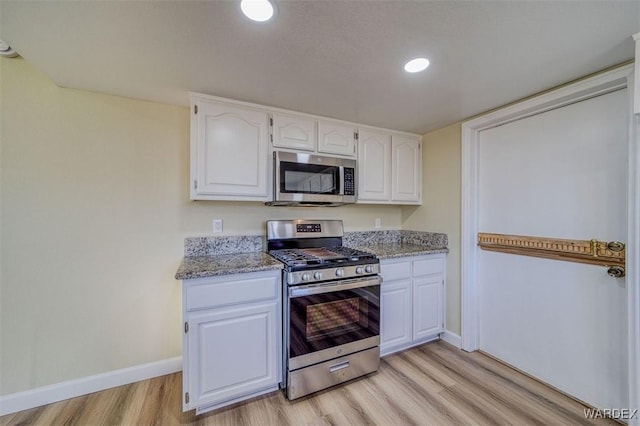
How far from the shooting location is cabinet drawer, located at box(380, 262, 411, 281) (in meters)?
2.22

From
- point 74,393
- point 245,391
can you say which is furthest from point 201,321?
point 74,393

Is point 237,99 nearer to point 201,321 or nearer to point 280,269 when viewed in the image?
point 280,269

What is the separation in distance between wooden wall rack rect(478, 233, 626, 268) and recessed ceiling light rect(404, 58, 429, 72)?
159 cm

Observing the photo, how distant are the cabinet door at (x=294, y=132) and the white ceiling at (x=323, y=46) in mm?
226

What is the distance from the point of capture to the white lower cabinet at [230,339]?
1559 mm

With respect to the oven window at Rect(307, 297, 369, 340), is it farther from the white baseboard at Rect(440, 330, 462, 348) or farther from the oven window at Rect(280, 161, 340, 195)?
the white baseboard at Rect(440, 330, 462, 348)

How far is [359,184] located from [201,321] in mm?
1727

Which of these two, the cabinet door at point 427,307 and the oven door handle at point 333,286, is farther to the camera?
the cabinet door at point 427,307

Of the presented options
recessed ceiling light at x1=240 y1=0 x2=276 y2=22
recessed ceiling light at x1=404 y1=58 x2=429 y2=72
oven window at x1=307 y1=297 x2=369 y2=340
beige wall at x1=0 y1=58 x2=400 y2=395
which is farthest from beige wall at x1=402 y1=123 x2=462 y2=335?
beige wall at x1=0 y1=58 x2=400 y2=395

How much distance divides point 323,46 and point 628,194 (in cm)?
192

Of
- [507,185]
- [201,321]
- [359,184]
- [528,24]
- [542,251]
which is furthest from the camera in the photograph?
[359,184]

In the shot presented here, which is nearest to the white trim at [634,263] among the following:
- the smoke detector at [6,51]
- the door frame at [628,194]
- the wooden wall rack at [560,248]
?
the door frame at [628,194]

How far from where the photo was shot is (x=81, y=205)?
1.82m

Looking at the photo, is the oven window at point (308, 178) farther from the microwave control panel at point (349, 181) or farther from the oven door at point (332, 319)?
the oven door at point (332, 319)
